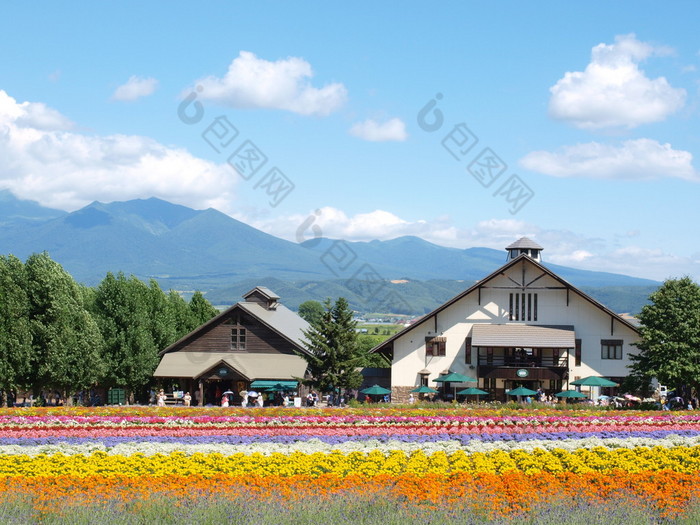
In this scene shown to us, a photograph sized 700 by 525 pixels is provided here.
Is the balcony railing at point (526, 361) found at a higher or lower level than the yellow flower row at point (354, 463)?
higher

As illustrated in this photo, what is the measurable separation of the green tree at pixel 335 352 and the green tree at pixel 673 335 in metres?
17.0

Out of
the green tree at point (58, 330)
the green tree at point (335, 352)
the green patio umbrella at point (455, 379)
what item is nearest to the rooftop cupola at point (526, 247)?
the green patio umbrella at point (455, 379)

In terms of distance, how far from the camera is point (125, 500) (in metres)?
15.4

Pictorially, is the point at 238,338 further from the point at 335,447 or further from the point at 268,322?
the point at 335,447

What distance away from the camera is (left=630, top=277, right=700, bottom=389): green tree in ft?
152

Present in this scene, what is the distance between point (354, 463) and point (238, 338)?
43179 mm

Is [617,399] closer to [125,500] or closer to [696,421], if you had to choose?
[696,421]

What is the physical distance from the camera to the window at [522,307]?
191 ft

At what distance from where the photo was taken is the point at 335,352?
173ft

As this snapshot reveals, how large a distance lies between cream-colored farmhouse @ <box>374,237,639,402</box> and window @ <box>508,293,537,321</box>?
69 millimetres

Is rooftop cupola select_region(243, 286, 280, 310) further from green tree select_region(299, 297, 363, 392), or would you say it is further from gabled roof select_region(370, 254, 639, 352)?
green tree select_region(299, 297, 363, 392)

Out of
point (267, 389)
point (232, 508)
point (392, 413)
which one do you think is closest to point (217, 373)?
point (267, 389)

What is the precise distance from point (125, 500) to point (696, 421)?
84.3ft

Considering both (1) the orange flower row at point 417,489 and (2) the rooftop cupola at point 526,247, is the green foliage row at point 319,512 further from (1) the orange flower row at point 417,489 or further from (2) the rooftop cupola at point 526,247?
(2) the rooftop cupola at point 526,247
